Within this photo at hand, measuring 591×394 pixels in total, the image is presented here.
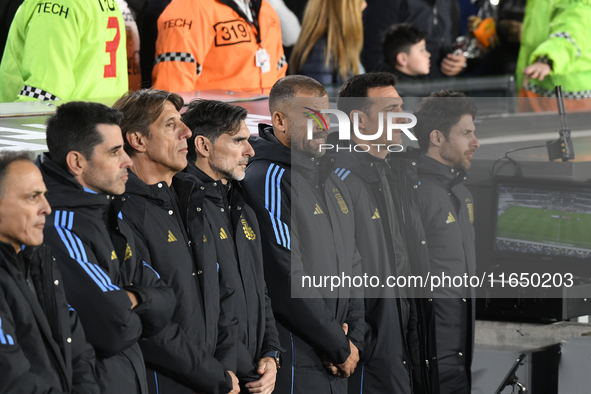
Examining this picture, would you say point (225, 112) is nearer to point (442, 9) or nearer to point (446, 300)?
point (446, 300)

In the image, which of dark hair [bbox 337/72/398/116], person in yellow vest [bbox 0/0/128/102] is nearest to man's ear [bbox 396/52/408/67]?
dark hair [bbox 337/72/398/116]

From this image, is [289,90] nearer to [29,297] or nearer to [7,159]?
[7,159]

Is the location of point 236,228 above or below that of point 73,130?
below

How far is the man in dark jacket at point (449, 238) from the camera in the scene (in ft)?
11.5

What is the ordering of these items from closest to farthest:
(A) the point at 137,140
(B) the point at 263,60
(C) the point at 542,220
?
1. (A) the point at 137,140
2. (C) the point at 542,220
3. (B) the point at 263,60

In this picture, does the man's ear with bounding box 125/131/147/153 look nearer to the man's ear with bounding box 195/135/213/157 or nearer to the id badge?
the man's ear with bounding box 195/135/213/157

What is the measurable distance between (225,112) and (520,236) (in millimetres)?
2025

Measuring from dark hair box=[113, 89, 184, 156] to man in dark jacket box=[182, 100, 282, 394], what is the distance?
219 millimetres

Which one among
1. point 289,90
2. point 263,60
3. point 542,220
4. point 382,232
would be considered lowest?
point 542,220

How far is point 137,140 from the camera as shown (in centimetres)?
252

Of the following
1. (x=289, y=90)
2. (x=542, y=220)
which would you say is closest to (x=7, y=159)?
(x=289, y=90)

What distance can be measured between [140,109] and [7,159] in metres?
0.71

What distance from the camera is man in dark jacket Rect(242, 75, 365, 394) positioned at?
9.45ft

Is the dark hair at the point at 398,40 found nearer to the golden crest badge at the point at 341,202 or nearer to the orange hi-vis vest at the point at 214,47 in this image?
the orange hi-vis vest at the point at 214,47
